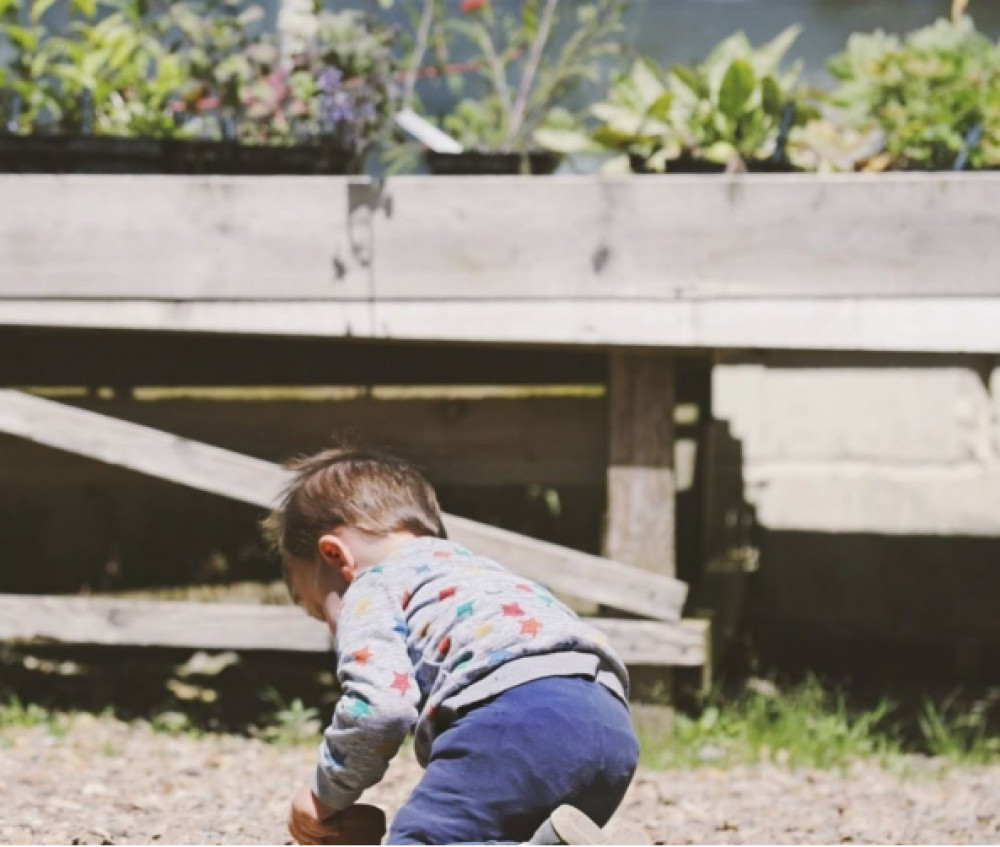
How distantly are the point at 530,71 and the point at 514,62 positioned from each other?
26.9 inches

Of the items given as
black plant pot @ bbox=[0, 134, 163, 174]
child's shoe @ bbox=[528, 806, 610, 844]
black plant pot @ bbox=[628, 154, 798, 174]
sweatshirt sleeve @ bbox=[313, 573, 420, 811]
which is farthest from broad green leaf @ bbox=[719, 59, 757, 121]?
child's shoe @ bbox=[528, 806, 610, 844]

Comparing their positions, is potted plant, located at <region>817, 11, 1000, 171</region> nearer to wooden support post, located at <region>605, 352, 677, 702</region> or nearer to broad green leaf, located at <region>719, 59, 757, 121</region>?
broad green leaf, located at <region>719, 59, 757, 121</region>

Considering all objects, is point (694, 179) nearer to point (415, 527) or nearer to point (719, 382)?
point (415, 527)

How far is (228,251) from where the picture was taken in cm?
427

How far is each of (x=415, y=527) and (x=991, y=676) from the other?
3489mm

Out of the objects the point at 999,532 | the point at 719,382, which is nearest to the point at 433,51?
the point at 719,382

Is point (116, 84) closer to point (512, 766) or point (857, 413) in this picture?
point (857, 413)

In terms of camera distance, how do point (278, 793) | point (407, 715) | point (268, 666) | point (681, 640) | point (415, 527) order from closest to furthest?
point (407, 715), point (415, 527), point (278, 793), point (681, 640), point (268, 666)

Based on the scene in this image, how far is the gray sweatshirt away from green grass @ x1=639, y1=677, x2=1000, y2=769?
182 centimetres

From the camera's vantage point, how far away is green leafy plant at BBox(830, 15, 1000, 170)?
14.7ft

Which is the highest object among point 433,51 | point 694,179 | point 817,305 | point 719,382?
point 433,51

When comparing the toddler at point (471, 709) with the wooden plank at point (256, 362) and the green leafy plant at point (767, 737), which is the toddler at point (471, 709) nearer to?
the green leafy plant at point (767, 737)

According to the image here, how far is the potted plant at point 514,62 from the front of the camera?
5352mm

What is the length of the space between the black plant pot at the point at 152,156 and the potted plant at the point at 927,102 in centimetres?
161
